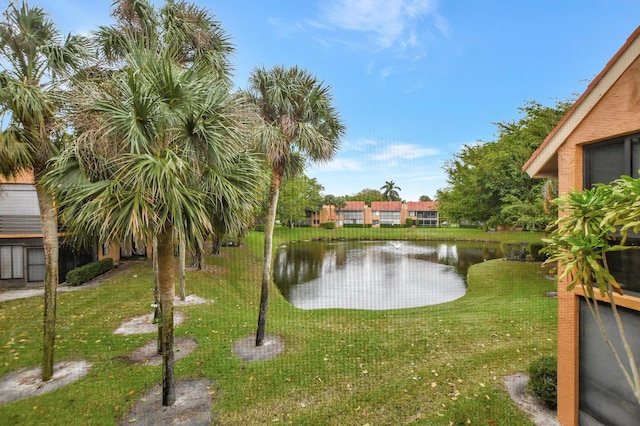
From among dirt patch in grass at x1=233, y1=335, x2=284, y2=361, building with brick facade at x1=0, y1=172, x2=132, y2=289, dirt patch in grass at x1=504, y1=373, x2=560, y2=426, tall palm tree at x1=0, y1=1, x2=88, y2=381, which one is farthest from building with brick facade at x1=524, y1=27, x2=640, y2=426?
building with brick facade at x1=0, y1=172, x2=132, y2=289

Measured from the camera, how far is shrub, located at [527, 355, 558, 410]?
393 cm

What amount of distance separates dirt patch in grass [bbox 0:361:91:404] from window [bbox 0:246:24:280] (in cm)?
856

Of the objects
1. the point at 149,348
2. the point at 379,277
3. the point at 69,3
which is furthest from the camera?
the point at 379,277

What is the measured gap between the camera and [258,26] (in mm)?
8086

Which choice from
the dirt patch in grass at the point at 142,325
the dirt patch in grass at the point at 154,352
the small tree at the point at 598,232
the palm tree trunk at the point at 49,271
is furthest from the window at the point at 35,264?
the small tree at the point at 598,232

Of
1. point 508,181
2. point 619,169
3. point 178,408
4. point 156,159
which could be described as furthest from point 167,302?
point 508,181

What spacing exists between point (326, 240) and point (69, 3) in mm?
32007

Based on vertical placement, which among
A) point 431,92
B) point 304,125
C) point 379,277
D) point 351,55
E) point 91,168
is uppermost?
point 351,55

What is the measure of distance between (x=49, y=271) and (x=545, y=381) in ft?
24.6

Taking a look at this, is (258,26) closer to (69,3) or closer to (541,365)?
(69,3)

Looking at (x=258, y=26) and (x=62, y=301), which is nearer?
(x=258, y=26)

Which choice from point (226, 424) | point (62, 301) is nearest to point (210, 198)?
point (226, 424)

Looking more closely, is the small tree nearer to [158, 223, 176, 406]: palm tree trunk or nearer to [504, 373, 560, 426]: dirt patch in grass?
[504, 373, 560, 426]: dirt patch in grass

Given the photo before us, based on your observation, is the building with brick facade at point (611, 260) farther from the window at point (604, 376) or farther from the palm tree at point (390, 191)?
the palm tree at point (390, 191)
